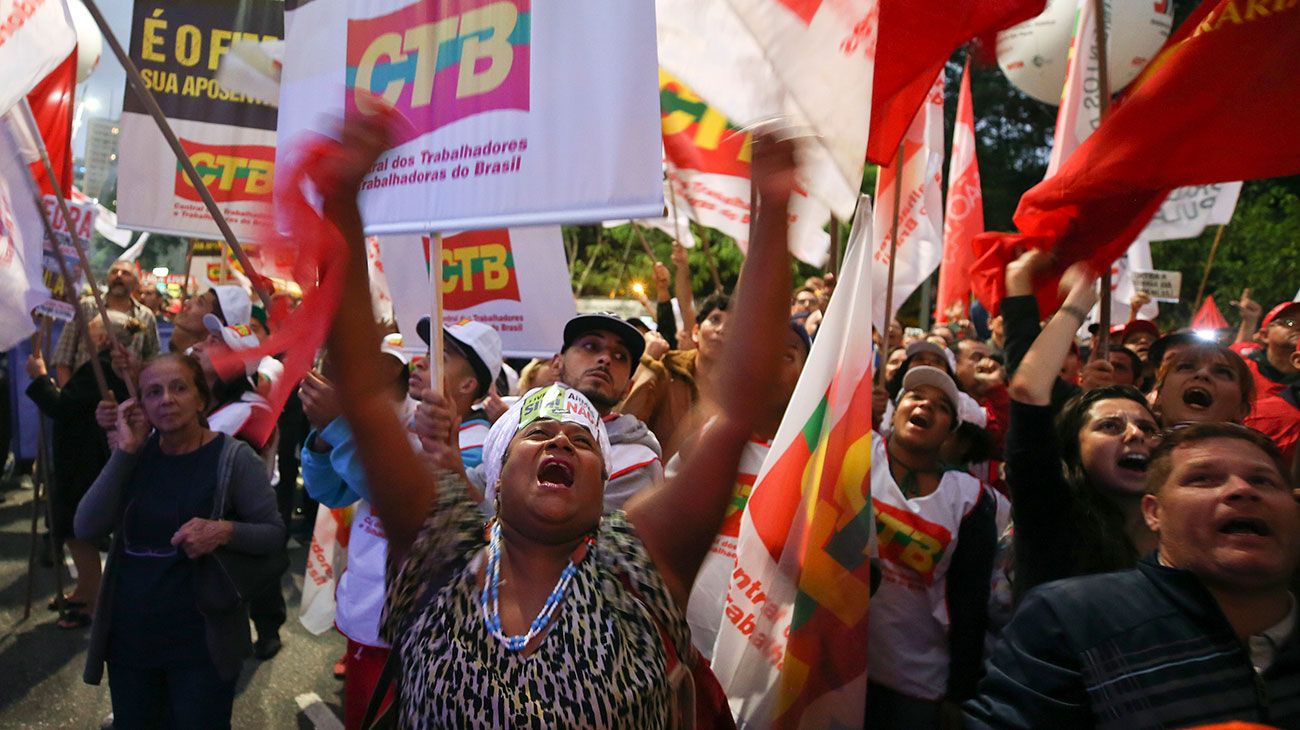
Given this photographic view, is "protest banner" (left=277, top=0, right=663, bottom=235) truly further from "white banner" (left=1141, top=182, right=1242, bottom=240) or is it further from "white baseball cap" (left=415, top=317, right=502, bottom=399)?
"white banner" (left=1141, top=182, right=1242, bottom=240)

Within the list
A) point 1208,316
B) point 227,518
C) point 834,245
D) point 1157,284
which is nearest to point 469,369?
point 227,518

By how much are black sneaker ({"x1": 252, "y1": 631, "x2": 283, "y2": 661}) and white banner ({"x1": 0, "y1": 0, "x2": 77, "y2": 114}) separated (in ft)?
10.0

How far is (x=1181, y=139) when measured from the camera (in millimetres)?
3000

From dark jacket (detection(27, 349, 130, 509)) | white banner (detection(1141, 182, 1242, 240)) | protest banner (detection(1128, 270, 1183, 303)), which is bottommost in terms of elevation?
dark jacket (detection(27, 349, 130, 509))

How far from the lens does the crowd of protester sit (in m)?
1.76

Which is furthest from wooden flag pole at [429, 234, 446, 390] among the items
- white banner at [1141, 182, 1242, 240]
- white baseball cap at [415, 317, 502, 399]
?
white banner at [1141, 182, 1242, 240]

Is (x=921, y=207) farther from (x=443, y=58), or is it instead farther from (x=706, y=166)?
(x=443, y=58)

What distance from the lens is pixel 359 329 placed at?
1.82 m

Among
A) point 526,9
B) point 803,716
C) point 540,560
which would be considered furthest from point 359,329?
point 803,716

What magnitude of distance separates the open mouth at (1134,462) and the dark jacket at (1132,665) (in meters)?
0.79

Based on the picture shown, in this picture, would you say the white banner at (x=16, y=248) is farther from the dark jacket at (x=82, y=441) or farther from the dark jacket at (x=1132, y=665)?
the dark jacket at (x=1132, y=665)

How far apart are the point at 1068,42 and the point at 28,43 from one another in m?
5.53

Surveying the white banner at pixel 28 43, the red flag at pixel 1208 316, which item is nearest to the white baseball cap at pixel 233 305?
the white banner at pixel 28 43

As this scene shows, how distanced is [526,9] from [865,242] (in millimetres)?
A: 1192
